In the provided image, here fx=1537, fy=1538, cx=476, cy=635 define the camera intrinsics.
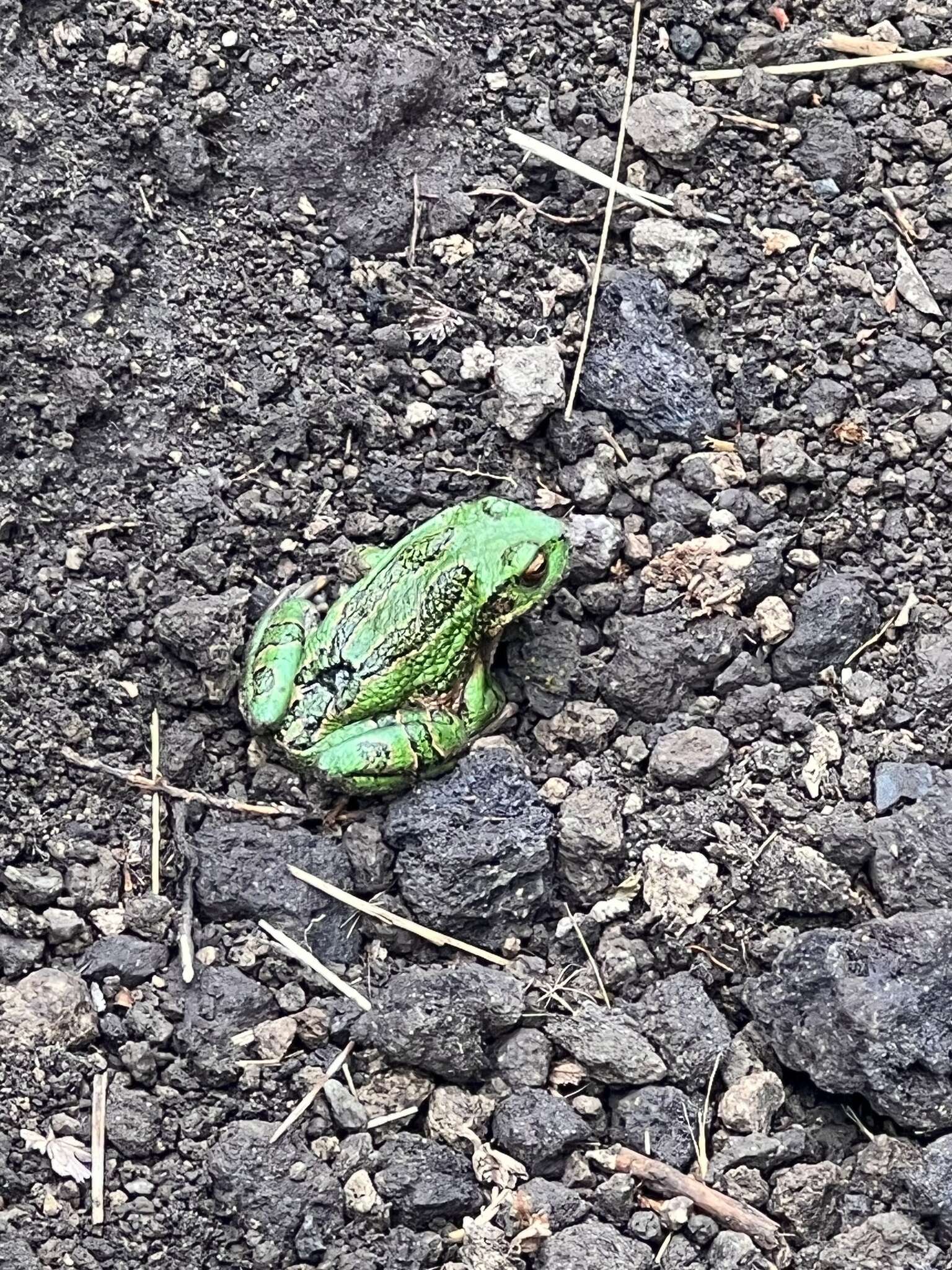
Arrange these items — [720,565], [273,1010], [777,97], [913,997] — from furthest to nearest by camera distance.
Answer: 1. [777,97]
2. [720,565]
3. [273,1010]
4. [913,997]

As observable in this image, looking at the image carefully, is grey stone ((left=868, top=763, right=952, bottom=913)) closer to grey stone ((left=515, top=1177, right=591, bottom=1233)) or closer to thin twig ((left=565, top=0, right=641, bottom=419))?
grey stone ((left=515, top=1177, right=591, bottom=1233))

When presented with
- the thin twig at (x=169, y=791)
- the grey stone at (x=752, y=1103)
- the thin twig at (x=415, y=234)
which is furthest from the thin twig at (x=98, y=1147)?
the thin twig at (x=415, y=234)

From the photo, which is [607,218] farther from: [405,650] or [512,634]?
[405,650]

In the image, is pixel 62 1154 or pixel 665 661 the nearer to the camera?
pixel 62 1154

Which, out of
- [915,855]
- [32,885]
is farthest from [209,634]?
[915,855]

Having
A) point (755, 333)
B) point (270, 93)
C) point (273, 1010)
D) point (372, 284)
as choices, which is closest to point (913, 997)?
point (273, 1010)

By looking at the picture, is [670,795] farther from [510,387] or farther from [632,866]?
[510,387]

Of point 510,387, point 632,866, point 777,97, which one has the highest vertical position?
point 777,97
